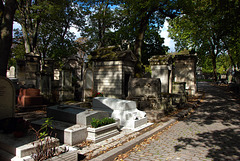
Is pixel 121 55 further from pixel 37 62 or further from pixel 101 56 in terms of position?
pixel 37 62

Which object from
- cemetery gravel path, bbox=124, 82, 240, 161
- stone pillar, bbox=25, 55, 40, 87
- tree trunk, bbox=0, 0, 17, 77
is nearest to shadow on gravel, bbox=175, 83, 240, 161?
cemetery gravel path, bbox=124, 82, 240, 161

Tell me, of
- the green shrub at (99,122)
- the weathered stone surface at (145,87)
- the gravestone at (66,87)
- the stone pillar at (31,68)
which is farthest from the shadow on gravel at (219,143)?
the stone pillar at (31,68)

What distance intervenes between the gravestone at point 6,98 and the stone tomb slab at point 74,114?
1473mm

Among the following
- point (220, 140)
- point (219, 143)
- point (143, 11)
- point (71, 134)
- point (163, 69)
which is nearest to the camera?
point (71, 134)

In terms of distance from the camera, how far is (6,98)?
17.5ft

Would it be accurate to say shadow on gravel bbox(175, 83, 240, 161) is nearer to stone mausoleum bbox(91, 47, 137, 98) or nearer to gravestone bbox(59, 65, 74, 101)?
stone mausoleum bbox(91, 47, 137, 98)

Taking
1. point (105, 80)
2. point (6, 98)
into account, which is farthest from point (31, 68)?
point (6, 98)

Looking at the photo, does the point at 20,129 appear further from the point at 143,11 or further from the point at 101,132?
the point at 143,11

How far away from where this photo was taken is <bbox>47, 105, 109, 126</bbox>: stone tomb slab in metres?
5.82

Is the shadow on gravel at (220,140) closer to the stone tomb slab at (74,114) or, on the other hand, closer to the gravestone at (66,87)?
the stone tomb slab at (74,114)

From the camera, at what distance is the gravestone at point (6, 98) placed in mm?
5250

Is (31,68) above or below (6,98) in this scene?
above

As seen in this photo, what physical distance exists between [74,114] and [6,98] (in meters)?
2.10

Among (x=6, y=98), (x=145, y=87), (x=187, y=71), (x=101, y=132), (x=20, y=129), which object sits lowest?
(x=101, y=132)
